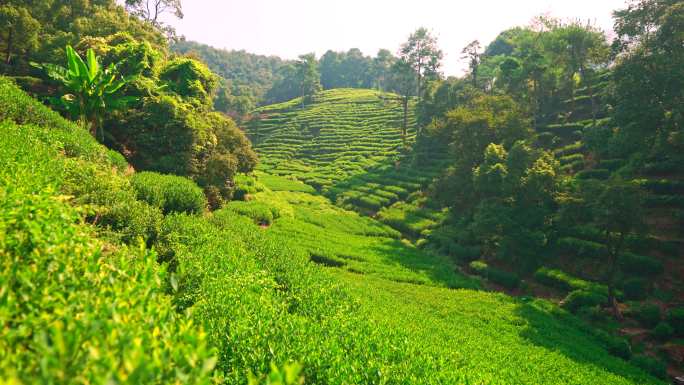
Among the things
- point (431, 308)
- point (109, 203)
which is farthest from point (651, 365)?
point (109, 203)

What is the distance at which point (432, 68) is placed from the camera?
66.9 meters

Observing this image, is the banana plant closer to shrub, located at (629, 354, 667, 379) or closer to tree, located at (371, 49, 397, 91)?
shrub, located at (629, 354, 667, 379)

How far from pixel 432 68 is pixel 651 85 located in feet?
145

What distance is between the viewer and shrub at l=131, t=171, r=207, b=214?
16.4 m

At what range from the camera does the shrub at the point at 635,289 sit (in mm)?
22047

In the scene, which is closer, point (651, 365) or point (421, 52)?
point (651, 365)

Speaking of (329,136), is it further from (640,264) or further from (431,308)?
(431,308)

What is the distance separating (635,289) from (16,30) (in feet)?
148

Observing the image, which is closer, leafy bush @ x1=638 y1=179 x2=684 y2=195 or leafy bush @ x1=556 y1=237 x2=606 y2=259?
leafy bush @ x1=556 y1=237 x2=606 y2=259

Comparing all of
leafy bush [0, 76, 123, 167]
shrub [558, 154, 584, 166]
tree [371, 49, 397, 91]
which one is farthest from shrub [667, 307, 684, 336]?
tree [371, 49, 397, 91]

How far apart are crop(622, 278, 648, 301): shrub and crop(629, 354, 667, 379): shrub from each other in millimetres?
6150

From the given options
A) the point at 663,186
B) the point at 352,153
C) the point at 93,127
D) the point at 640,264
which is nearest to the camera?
the point at 93,127

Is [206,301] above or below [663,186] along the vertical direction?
below

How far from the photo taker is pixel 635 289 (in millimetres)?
22141
